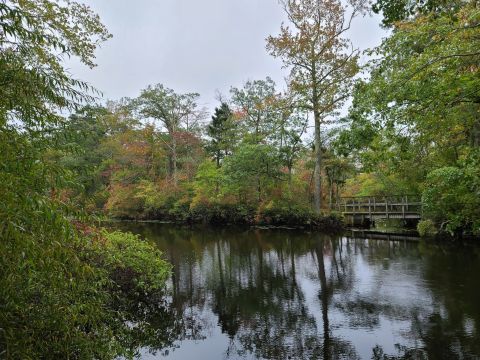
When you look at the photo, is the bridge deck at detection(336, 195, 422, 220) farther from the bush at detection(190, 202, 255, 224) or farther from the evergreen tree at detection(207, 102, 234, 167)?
the evergreen tree at detection(207, 102, 234, 167)

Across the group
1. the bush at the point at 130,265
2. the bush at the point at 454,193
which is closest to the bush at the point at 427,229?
the bush at the point at 454,193

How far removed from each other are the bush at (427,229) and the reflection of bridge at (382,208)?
0.94 m

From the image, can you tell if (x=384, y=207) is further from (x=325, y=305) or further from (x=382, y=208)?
(x=325, y=305)

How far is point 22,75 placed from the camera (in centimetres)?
262

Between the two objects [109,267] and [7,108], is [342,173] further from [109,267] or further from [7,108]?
[7,108]

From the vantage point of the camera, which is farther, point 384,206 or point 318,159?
point 318,159

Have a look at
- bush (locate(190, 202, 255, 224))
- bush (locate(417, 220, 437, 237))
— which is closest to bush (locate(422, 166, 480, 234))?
bush (locate(417, 220, 437, 237))

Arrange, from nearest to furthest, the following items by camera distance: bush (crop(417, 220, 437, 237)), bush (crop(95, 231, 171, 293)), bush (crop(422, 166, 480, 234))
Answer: bush (crop(422, 166, 480, 234)), bush (crop(95, 231, 171, 293)), bush (crop(417, 220, 437, 237))

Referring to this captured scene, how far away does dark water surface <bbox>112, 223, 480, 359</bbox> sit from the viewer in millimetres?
5812

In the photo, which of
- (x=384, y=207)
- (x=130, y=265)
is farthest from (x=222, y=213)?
(x=130, y=265)

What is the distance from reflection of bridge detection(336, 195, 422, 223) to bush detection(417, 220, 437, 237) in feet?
3.09

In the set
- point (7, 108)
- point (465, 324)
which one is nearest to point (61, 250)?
point (7, 108)

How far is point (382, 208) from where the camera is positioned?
19.7 m

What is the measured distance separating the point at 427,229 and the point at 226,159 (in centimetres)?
1263
